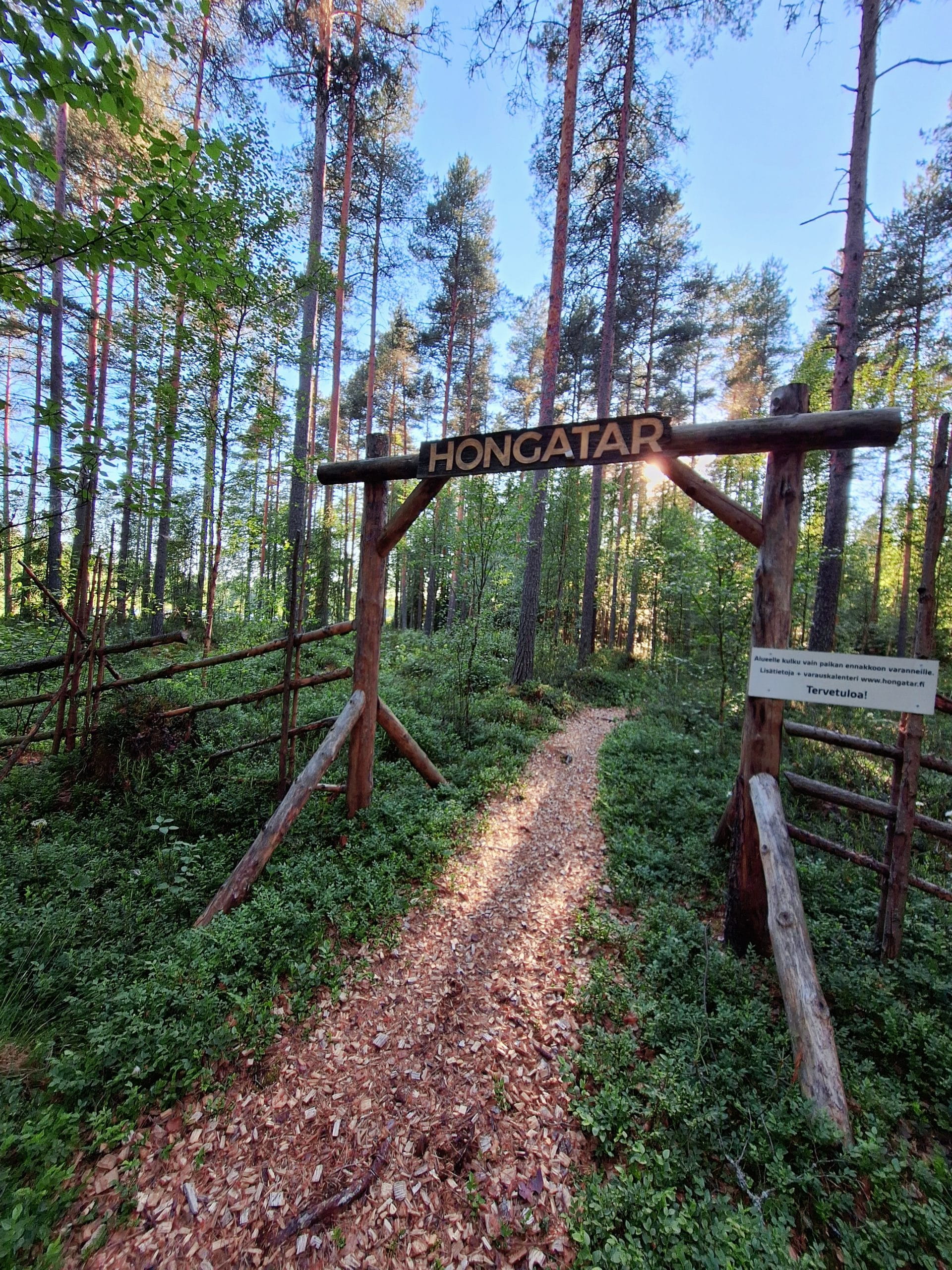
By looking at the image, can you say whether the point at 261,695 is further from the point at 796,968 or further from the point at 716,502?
the point at 796,968

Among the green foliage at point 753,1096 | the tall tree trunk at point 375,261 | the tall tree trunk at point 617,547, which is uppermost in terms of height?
the tall tree trunk at point 375,261

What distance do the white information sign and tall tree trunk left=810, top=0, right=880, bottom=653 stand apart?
5383mm

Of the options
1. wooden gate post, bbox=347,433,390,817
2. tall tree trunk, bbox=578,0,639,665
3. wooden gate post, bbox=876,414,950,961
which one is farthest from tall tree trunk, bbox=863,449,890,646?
wooden gate post, bbox=347,433,390,817

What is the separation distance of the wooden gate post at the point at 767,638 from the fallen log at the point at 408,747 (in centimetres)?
311

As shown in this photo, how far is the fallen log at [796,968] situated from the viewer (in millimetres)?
2330

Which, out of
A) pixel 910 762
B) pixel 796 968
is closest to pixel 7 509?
pixel 796 968

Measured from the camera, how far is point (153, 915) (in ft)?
10.7

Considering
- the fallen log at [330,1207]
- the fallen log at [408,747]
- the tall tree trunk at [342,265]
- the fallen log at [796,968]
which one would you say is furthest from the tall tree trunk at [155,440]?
the fallen log at [796,968]

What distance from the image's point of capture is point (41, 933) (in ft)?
9.63

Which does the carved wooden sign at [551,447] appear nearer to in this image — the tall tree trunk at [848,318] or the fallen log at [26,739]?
the fallen log at [26,739]

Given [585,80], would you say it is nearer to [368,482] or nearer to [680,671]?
[368,482]

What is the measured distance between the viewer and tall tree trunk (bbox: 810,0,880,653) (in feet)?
25.2

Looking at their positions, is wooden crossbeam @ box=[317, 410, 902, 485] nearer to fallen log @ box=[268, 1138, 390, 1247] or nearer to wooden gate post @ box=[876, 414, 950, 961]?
wooden gate post @ box=[876, 414, 950, 961]

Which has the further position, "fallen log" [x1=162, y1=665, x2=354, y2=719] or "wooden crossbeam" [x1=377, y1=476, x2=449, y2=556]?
A: "fallen log" [x1=162, y1=665, x2=354, y2=719]
